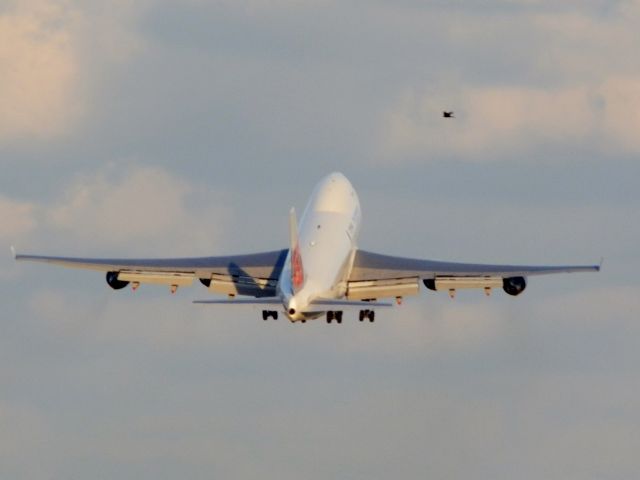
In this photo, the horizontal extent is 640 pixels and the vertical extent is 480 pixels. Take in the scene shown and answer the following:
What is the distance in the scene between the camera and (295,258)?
173625 mm

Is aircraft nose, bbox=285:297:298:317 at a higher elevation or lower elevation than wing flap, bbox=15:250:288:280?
lower

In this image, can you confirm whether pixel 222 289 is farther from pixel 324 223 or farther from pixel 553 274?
pixel 553 274

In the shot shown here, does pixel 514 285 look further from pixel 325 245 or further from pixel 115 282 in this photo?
pixel 115 282

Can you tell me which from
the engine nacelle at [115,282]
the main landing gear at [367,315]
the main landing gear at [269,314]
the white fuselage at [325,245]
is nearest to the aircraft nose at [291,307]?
the white fuselage at [325,245]

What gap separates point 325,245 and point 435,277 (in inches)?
303

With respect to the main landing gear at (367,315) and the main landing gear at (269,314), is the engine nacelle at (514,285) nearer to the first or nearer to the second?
the main landing gear at (367,315)

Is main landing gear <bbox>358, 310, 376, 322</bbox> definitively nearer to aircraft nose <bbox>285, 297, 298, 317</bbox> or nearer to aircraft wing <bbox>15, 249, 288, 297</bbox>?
aircraft wing <bbox>15, 249, 288, 297</bbox>

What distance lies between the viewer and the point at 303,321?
174125 millimetres

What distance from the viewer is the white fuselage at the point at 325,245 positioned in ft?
565

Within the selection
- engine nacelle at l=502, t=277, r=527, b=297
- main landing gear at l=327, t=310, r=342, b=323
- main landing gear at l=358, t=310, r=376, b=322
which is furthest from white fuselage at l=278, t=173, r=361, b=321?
engine nacelle at l=502, t=277, r=527, b=297

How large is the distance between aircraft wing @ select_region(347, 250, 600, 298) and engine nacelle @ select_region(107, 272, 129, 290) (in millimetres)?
14177

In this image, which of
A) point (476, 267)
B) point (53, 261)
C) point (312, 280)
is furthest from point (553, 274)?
point (53, 261)

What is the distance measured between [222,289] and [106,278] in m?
7.35

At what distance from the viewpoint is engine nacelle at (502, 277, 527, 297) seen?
185m
